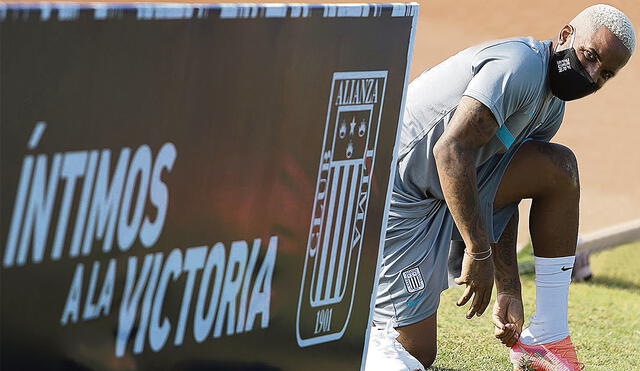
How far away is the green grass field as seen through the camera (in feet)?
13.2

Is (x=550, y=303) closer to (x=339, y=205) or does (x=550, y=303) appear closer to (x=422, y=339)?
(x=422, y=339)

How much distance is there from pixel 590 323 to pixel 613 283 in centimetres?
82

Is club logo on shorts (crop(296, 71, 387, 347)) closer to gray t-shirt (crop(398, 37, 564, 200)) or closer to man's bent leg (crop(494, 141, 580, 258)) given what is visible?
gray t-shirt (crop(398, 37, 564, 200))

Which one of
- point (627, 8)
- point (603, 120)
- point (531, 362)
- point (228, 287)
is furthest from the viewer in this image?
point (627, 8)

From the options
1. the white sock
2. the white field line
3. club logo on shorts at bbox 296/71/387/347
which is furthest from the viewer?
the white field line

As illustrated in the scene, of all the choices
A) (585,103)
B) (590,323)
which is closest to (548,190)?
(590,323)

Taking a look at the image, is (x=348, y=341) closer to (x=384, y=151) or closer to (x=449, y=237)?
(x=384, y=151)

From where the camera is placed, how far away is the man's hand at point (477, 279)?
11.3ft

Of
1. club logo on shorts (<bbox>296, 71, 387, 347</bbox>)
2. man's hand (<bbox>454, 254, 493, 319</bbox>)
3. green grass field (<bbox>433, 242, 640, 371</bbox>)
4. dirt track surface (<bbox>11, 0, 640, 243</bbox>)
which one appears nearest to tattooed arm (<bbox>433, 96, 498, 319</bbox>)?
man's hand (<bbox>454, 254, 493, 319</bbox>)

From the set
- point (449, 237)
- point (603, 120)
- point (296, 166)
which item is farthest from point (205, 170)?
point (603, 120)

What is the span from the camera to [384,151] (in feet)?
9.07

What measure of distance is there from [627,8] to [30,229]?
40.8 feet

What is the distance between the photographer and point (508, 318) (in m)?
3.92

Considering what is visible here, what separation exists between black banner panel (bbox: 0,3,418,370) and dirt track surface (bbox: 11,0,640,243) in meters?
4.01
